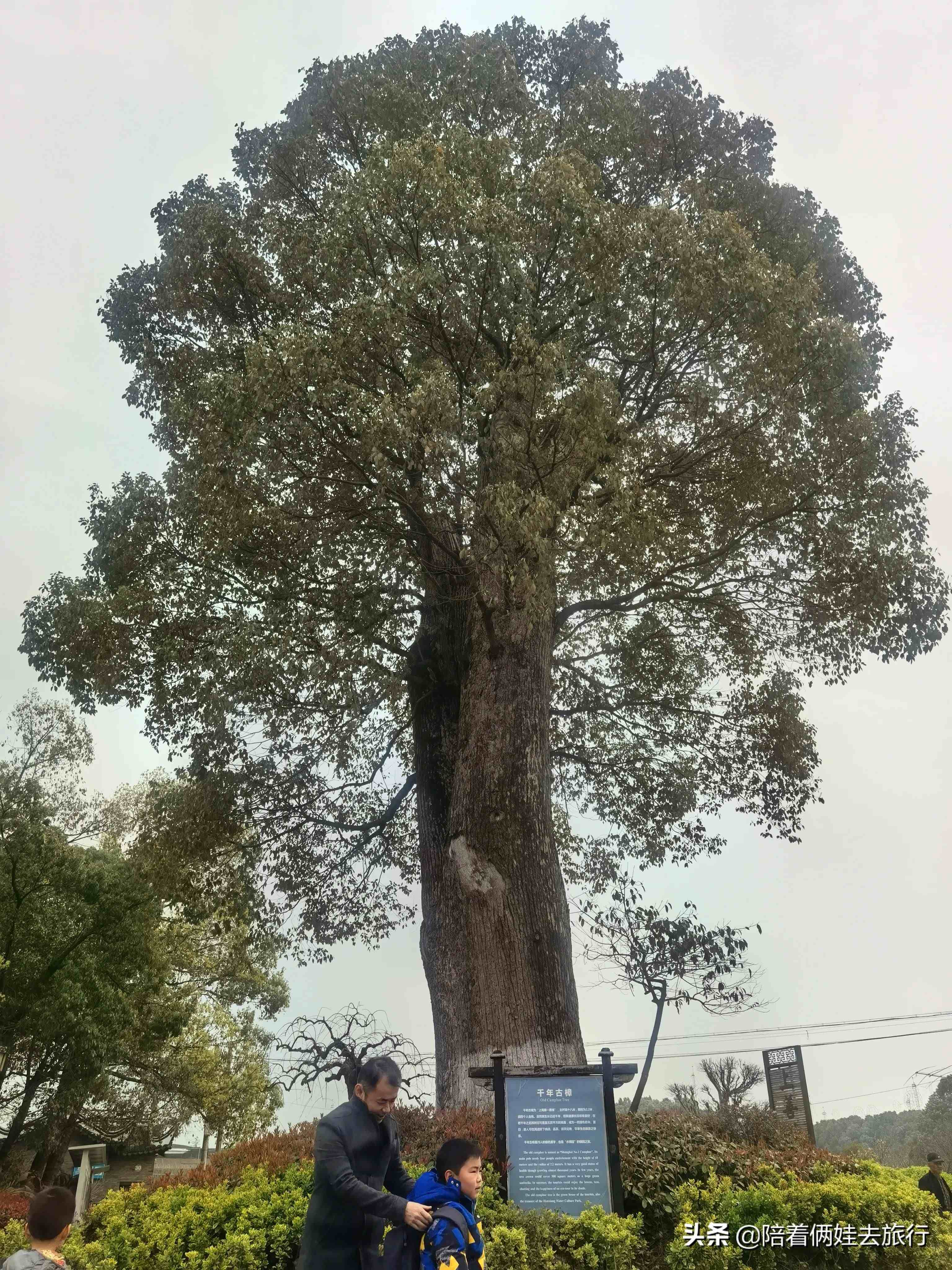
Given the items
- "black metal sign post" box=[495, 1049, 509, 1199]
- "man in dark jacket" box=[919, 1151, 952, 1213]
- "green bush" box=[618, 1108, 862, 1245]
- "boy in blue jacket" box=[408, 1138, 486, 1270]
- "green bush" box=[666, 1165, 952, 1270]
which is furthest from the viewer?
"man in dark jacket" box=[919, 1151, 952, 1213]

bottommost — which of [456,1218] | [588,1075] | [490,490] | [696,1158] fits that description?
[696,1158]

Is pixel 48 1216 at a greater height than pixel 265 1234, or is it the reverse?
pixel 48 1216

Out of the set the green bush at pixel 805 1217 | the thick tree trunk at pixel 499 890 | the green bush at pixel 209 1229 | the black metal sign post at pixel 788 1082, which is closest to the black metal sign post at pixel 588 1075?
the green bush at pixel 805 1217

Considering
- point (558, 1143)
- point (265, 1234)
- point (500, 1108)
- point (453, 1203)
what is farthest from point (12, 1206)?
point (453, 1203)

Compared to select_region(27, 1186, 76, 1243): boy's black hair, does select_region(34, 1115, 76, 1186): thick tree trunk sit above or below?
below

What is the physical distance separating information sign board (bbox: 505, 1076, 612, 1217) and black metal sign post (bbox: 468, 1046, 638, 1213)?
0.07 feet

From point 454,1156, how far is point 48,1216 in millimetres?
1416

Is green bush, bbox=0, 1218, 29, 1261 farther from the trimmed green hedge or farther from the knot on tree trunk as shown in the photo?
the knot on tree trunk

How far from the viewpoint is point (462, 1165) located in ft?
11.2

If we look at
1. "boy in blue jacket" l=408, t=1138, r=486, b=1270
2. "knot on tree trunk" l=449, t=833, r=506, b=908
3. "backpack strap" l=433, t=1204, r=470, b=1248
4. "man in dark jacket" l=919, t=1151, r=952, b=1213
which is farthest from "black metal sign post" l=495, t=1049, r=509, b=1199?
"man in dark jacket" l=919, t=1151, r=952, b=1213

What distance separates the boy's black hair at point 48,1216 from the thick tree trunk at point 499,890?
184 inches

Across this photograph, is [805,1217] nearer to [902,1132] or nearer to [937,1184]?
[937,1184]

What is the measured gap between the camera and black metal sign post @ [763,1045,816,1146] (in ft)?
47.0

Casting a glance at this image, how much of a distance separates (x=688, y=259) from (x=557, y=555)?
10.1ft
